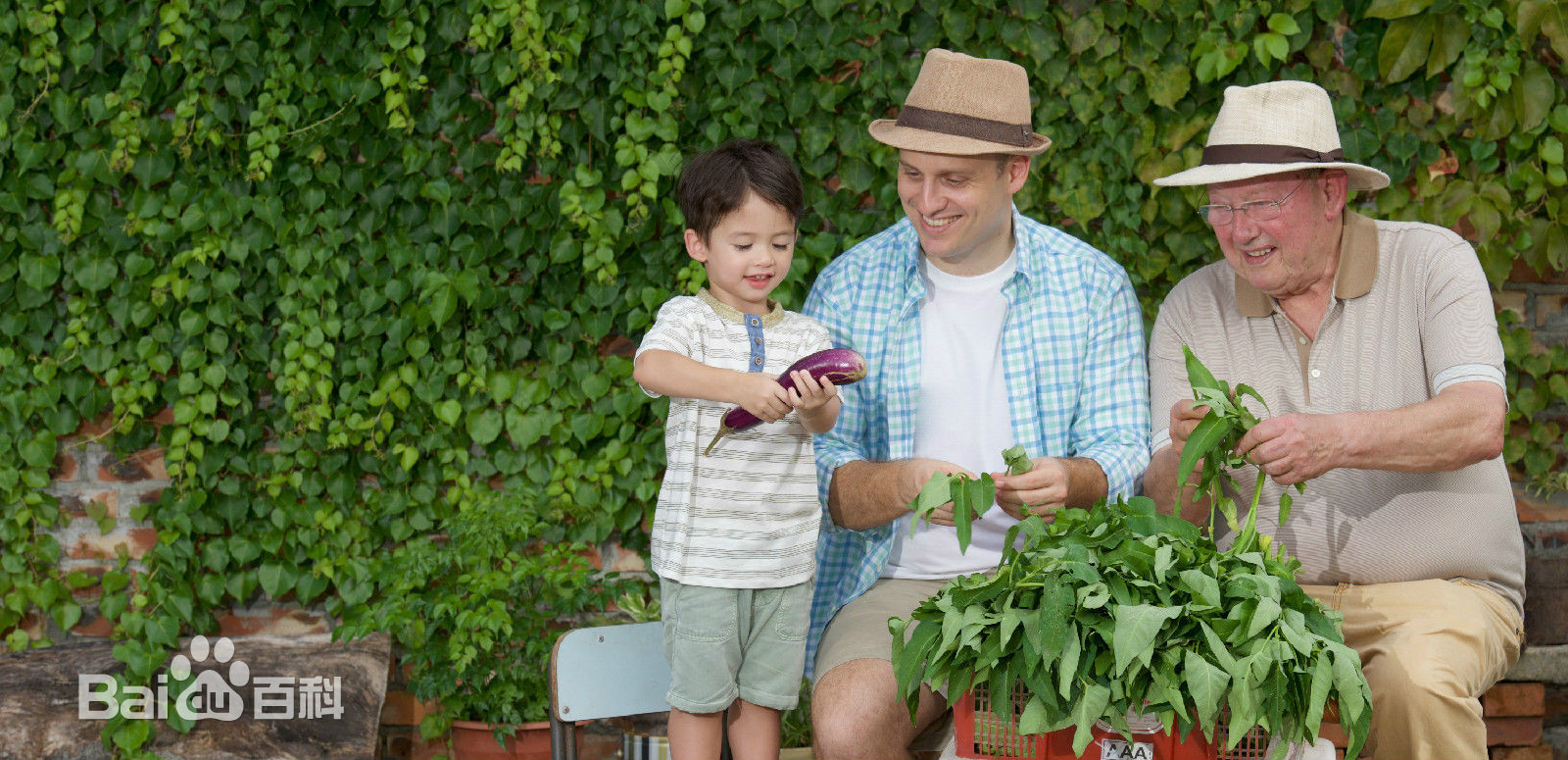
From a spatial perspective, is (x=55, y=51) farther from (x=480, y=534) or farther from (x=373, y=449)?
(x=480, y=534)

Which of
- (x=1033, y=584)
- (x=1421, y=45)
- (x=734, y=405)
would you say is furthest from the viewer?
(x=1421, y=45)

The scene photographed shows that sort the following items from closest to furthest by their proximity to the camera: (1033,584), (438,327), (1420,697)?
(1033,584), (1420,697), (438,327)

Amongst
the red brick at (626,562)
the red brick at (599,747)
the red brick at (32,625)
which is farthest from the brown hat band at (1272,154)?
the red brick at (32,625)

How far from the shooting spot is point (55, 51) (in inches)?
140

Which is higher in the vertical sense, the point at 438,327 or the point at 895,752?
the point at 438,327

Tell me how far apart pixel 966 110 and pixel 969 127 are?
4 cm

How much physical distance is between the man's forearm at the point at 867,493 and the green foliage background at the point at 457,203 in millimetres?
951

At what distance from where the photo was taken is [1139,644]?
163 centimetres

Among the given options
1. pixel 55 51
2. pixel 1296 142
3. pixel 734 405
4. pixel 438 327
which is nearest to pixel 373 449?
pixel 438 327

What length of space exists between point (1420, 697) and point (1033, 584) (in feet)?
2.92

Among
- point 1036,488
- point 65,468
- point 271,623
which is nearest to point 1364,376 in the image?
point 1036,488

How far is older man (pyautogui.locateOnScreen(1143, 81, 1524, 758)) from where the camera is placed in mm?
2342

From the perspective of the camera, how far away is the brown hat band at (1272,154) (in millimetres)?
2514

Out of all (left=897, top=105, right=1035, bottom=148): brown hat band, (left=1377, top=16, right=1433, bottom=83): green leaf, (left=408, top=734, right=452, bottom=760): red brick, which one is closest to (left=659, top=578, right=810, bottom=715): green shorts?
(left=897, top=105, right=1035, bottom=148): brown hat band
